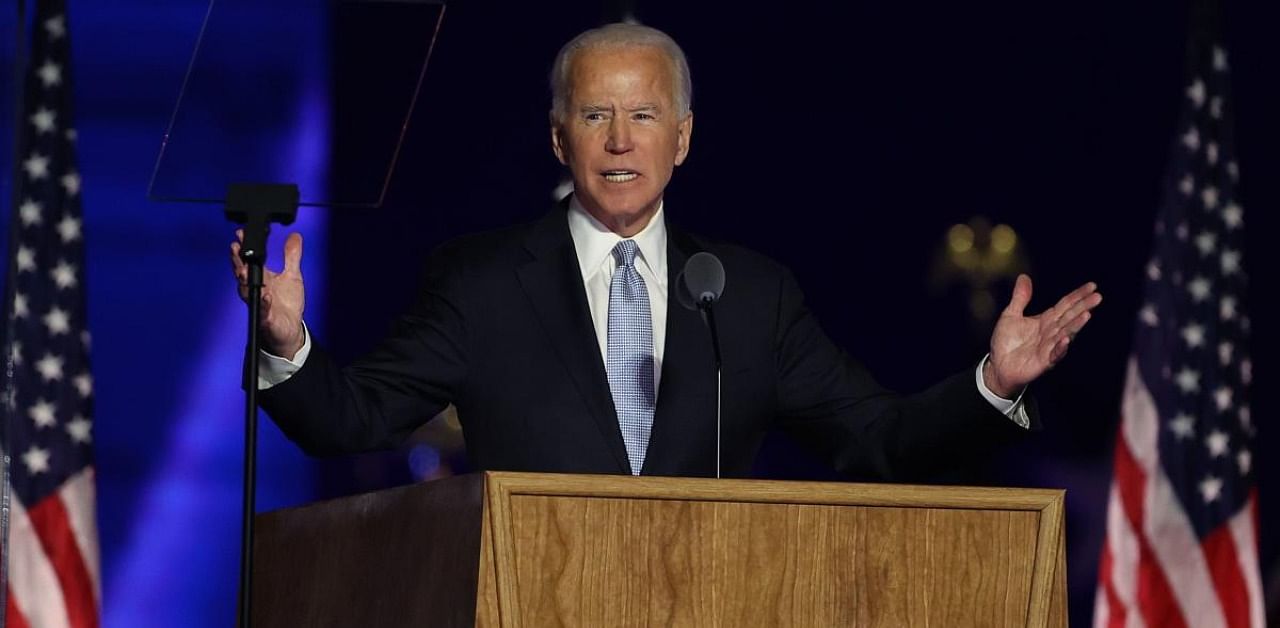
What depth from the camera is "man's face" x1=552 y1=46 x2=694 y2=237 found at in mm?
2426

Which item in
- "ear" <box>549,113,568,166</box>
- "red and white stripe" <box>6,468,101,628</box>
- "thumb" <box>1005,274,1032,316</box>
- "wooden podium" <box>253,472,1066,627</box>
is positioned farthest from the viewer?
"red and white stripe" <box>6,468,101,628</box>

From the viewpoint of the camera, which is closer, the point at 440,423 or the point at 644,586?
the point at 644,586

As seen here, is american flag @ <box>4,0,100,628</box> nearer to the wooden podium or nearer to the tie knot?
the tie knot

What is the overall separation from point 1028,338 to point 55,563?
271 centimetres

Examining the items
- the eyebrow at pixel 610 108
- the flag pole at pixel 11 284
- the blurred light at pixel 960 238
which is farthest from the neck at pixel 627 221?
the blurred light at pixel 960 238

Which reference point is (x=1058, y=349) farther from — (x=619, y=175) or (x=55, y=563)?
(x=55, y=563)

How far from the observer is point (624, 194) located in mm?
2422

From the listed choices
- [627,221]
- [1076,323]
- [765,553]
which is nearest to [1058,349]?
[1076,323]

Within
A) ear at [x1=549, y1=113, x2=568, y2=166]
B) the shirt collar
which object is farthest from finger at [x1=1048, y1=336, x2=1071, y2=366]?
ear at [x1=549, y1=113, x2=568, y2=166]

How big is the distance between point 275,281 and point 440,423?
7.93 feet

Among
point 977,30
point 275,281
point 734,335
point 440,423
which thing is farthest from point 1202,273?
point 275,281

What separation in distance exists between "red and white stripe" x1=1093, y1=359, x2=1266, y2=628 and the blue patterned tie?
2398mm

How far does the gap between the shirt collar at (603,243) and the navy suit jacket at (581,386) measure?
0.02m

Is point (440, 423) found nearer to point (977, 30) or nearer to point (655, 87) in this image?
point (977, 30)
